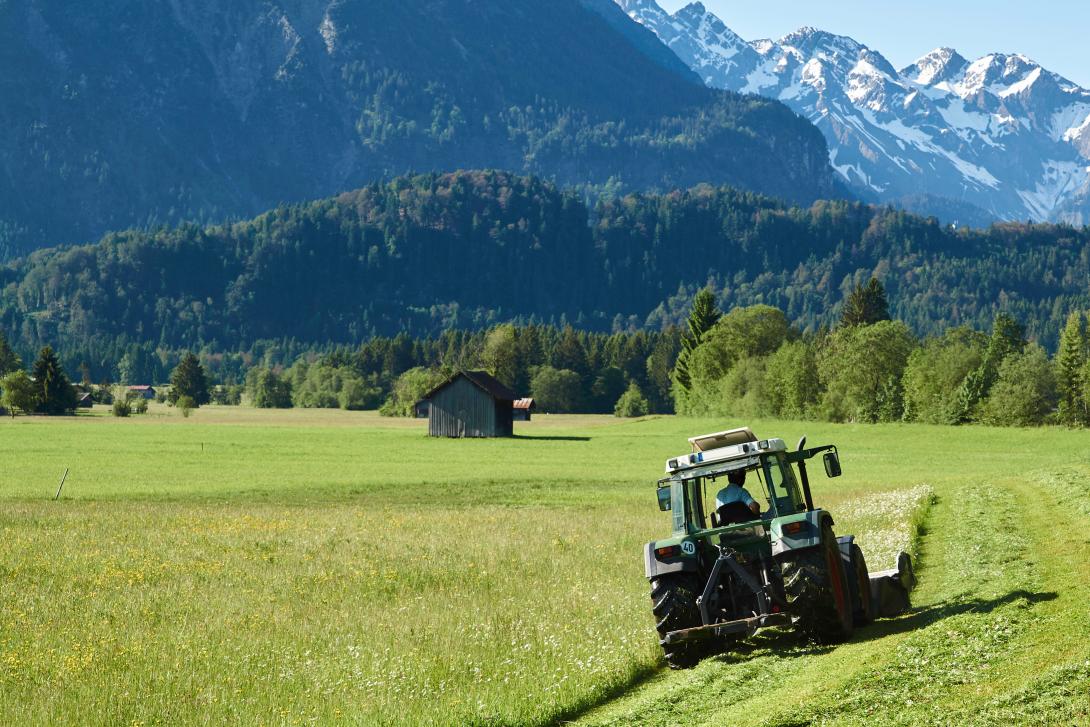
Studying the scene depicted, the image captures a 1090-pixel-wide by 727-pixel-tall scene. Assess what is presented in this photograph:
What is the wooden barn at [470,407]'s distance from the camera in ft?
359

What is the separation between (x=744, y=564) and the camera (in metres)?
16.3

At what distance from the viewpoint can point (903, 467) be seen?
64.1m

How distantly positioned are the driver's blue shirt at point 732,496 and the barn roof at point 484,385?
302 ft

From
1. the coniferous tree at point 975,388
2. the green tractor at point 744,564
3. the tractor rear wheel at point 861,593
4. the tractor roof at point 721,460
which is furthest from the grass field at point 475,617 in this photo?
the coniferous tree at point 975,388

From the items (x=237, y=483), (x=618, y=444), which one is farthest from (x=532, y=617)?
(x=618, y=444)

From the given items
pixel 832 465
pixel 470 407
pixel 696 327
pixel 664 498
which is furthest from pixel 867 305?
pixel 664 498

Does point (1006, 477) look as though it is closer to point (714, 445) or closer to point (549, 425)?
point (714, 445)

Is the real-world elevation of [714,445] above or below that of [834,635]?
above

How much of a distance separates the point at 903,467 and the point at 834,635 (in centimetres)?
4990

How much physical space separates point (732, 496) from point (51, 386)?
483 feet

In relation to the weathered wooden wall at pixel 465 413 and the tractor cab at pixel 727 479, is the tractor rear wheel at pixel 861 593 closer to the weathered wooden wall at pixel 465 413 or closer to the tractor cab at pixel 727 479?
the tractor cab at pixel 727 479

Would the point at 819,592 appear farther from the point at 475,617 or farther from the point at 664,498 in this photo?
the point at 475,617

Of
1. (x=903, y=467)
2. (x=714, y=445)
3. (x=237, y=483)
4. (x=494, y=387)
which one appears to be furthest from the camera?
(x=494, y=387)

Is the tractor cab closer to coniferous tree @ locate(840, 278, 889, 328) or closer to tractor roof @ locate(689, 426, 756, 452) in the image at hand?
tractor roof @ locate(689, 426, 756, 452)
